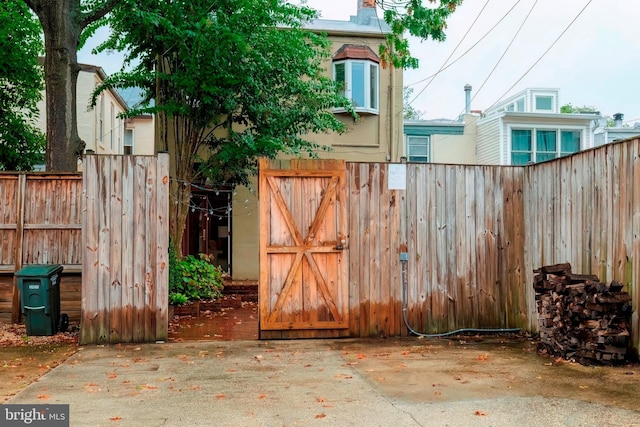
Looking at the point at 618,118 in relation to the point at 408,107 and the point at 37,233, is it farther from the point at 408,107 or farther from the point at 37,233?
the point at 37,233

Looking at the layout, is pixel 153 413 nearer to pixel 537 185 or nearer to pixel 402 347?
pixel 402 347

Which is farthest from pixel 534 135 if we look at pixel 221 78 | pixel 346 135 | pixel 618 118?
pixel 221 78

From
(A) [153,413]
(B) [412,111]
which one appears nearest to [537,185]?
(A) [153,413]

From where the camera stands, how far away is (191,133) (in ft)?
39.5

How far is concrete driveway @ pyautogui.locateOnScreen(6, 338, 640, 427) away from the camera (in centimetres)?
427

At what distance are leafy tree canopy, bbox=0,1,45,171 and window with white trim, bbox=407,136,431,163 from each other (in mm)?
12905

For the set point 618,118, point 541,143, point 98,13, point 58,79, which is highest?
point 618,118

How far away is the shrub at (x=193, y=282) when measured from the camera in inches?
398

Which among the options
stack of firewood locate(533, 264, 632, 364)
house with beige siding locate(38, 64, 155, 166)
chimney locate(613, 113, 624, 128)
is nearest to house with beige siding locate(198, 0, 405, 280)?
house with beige siding locate(38, 64, 155, 166)

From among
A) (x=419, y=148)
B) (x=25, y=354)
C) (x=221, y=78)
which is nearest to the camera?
(x=25, y=354)

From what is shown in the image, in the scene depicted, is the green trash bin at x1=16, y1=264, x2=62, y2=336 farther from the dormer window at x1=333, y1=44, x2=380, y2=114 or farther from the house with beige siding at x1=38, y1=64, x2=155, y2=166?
the dormer window at x1=333, y1=44, x2=380, y2=114

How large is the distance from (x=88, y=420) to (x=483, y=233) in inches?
217

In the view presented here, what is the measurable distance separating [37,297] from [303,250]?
344 cm

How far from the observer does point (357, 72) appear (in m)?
15.2
